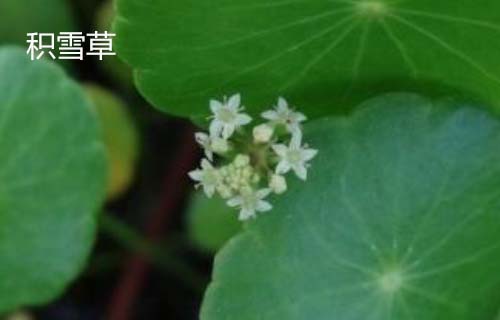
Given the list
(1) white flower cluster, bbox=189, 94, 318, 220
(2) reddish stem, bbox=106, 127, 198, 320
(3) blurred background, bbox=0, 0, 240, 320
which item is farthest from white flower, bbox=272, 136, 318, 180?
(2) reddish stem, bbox=106, 127, 198, 320

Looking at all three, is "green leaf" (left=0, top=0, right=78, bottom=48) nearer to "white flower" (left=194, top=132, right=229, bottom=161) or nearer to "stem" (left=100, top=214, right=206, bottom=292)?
"stem" (left=100, top=214, right=206, bottom=292)

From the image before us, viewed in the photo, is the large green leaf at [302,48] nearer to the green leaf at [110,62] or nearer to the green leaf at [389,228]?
the green leaf at [389,228]

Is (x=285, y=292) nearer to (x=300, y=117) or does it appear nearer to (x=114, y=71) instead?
(x=300, y=117)

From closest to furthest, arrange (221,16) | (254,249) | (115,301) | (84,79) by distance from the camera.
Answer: (221,16), (254,249), (115,301), (84,79)

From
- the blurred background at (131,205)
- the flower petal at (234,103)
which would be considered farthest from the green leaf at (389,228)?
the blurred background at (131,205)

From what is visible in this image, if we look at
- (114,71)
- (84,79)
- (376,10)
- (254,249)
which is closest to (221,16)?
(376,10)

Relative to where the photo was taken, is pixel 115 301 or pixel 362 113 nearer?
pixel 362 113
